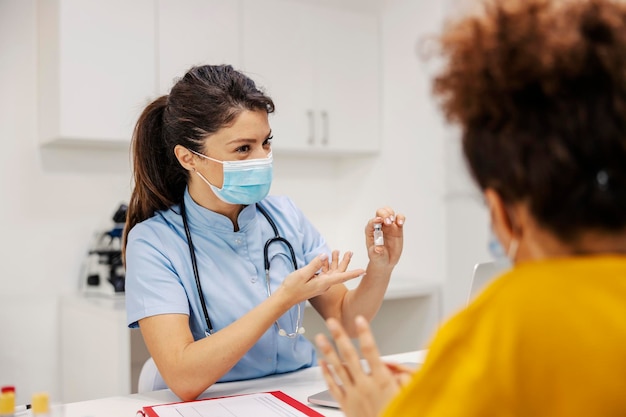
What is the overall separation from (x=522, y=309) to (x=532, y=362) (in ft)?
0.14

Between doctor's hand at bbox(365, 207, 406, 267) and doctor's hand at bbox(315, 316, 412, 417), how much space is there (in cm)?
75

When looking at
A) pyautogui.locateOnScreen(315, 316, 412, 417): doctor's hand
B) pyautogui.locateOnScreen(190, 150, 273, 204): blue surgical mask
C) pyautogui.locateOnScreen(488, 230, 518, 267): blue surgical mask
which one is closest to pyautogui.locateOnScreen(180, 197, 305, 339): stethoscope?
pyautogui.locateOnScreen(190, 150, 273, 204): blue surgical mask

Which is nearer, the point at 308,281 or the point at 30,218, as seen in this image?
the point at 308,281

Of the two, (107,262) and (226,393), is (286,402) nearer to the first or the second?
(226,393)

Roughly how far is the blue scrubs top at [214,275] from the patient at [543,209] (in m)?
0.88

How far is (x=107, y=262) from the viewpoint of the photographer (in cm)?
258

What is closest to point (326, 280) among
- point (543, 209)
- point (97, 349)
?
point (543, 209)

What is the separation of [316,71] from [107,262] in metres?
1.30

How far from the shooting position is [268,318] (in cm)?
127

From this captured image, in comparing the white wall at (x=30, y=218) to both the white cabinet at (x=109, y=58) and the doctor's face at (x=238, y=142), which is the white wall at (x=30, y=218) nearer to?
the white cabinet at (x=109, y=58)

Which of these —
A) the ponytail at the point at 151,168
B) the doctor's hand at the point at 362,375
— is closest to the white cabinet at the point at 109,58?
the ponytail at the point at 151,168

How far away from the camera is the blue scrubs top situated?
137cm

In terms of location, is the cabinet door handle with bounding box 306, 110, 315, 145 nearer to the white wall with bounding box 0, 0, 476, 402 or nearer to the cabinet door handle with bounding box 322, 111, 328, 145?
the cabinet door handle with bounding box 322, 111, 328, 145

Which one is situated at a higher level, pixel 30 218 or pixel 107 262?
pixel 30 218
